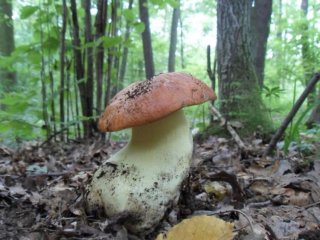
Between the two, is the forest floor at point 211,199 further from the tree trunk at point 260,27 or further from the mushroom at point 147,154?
the tree trunk at point 260,27

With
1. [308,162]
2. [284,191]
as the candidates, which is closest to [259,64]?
[308,162]

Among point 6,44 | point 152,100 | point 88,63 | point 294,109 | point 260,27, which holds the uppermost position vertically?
point 260,27

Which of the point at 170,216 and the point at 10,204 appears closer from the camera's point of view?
the point at 170,216

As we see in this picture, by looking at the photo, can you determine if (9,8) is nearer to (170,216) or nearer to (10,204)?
(10,204)

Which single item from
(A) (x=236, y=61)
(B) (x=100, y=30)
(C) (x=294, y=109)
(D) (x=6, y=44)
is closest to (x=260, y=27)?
(A) (x=236, y=61)

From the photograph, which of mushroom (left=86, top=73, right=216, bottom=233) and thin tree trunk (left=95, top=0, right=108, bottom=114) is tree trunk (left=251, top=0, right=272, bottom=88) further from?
mushroom (left=86, top=73, right=216, bottom=233)

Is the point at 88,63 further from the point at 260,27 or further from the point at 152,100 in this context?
the point at 260,27
